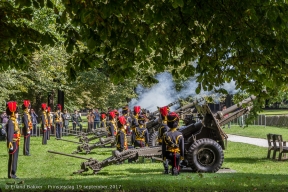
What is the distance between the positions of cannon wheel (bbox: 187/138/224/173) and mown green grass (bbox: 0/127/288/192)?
1.53 ft

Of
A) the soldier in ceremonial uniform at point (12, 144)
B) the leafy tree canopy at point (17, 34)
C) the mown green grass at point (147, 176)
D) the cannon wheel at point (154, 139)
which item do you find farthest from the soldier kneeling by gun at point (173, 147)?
the cannon wheel at point (154, 139)

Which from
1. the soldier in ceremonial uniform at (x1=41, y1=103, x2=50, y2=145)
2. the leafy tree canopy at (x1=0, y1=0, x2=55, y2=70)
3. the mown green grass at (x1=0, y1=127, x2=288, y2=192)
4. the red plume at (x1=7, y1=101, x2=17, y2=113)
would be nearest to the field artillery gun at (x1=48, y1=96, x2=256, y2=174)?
the mown green grass at (x1=0, y1=127, x2=288, y2=192)

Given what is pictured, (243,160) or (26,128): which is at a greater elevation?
(26,128)

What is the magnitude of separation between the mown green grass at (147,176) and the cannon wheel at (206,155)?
0.47m

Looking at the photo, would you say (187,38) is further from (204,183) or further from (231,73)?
(204,183)

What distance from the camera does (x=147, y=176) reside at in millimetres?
12398

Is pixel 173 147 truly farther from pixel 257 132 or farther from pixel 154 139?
pixel 257 132

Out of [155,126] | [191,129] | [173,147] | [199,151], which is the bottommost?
[199,151]

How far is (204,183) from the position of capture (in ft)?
31.9

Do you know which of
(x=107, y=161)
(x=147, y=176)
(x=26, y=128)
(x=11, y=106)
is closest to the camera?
(x=147, y=176)

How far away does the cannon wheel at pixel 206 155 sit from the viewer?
1343 cm

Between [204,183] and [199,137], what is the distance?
4745mm

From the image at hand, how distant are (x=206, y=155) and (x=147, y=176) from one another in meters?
1.98

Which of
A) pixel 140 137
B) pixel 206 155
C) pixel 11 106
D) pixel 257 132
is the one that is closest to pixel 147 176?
pixel 206 155
